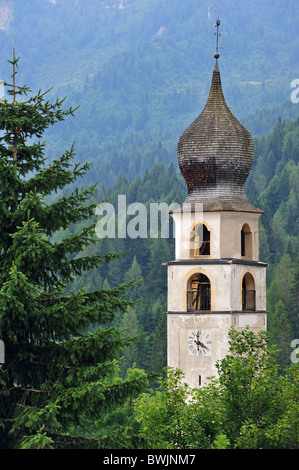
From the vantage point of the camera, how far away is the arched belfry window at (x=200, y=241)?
46.6 metres

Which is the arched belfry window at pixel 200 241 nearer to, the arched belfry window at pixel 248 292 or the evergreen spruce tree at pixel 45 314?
the arched belfry window at pixel 248 292

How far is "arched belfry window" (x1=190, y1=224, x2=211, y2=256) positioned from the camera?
46625 millimetres

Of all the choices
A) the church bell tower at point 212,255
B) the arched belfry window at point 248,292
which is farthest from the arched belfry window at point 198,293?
the arched belfry window at point 248,292

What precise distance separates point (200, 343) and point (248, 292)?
381cm

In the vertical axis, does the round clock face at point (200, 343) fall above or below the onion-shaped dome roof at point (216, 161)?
below

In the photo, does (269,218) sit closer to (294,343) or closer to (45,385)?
(294,343)

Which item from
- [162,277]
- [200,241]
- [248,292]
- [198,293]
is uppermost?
[162,277]

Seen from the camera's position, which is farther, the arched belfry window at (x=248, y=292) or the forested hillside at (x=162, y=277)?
the forested hillside at (x=162, y=277)

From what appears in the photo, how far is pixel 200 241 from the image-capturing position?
4675 centimetres

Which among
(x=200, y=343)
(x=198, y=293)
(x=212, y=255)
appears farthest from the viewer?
(x=198, y=293)

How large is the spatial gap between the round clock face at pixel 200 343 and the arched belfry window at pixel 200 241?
3367 mm

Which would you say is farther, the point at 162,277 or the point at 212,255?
the point at 162,277

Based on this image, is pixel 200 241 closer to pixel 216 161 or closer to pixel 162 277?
pixel 216 161

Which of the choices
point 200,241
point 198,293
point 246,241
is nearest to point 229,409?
point 198,293
